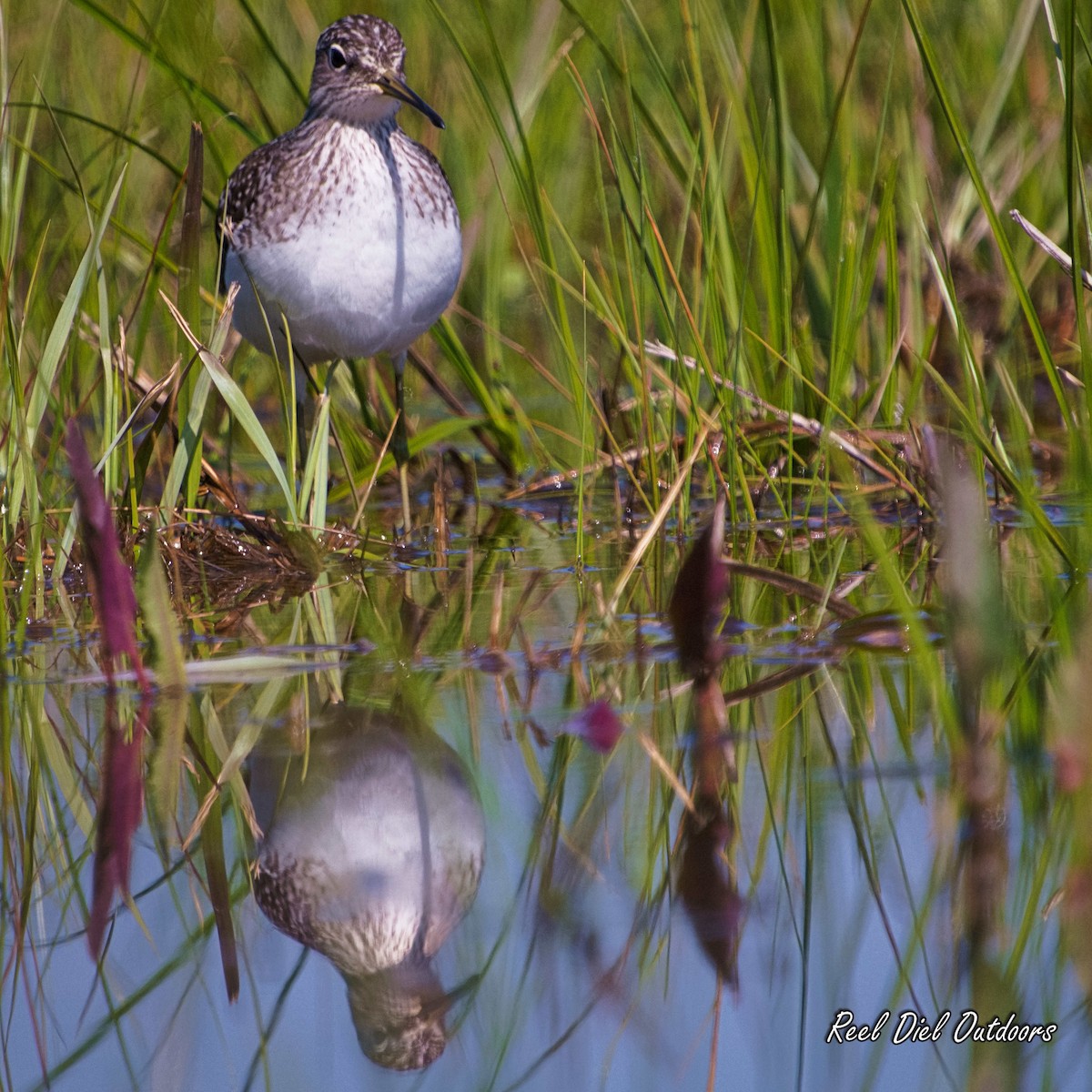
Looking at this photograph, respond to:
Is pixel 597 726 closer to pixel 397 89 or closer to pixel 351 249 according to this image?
pixel 351 249

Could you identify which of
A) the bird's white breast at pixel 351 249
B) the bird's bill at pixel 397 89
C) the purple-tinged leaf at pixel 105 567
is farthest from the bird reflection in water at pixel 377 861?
the bird's bill at pixel 397 89

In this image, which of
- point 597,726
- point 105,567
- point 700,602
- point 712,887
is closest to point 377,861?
point 712,887

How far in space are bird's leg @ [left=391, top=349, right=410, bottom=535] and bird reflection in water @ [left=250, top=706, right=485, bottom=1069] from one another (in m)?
1.95

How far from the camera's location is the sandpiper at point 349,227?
4430 millimetres

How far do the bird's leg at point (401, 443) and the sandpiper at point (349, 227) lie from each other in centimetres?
1

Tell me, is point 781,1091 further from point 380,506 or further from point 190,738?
point 380,506

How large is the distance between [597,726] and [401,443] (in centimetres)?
241

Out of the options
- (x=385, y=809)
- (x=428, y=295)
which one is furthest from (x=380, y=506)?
(x=385, y=809)

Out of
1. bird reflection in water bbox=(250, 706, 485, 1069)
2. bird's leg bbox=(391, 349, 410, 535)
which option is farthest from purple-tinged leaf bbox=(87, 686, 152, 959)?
bird's leg bbox=(391, 349, 410, 535)

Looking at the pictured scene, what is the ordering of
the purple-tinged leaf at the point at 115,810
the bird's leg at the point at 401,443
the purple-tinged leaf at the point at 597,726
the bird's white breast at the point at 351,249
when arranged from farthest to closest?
1. the bird's leg at the point at 401,443
2. the bird's white breast at the point at 351,249
3. the purple-tinged leaf at the point at 597,726
4. the purple-tinged leaf at the point at 115,810

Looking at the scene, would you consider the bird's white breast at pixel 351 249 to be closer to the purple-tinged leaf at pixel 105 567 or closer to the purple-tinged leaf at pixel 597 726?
the purple-tinged leaf at pixel 105 567

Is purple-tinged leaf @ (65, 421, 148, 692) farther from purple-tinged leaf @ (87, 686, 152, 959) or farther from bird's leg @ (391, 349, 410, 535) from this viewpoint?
bird's leg @ (391, 349, 410, 535)

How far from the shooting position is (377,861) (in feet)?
7.36

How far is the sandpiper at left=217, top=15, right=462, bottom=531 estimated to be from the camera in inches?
174
